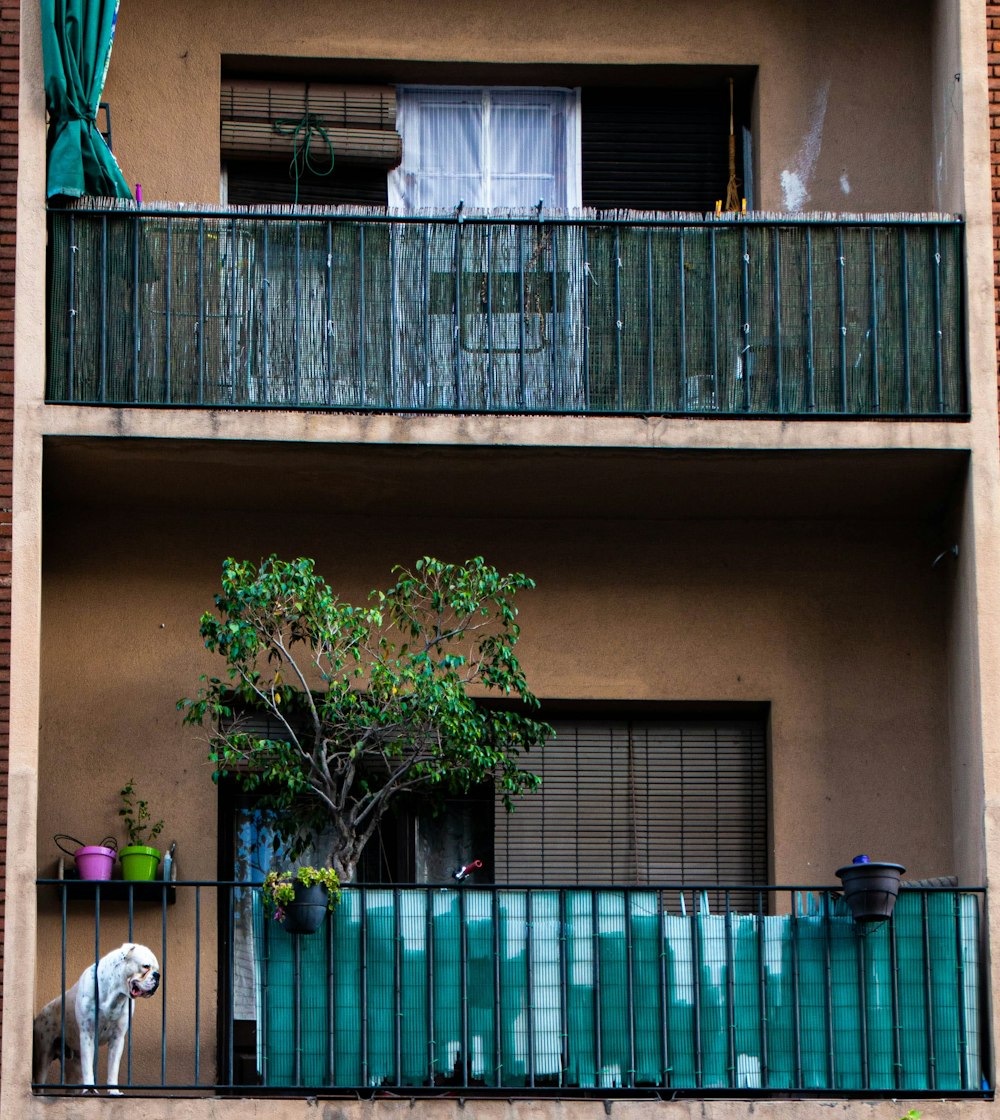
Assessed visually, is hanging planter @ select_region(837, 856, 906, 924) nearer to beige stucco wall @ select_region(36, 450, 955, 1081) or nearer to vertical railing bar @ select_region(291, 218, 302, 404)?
beige stucco wall @ select_region(36, 450, 955, 1081)

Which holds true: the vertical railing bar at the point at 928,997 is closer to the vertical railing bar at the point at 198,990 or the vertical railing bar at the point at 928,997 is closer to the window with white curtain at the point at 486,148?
the vertical railing bar at the point at 198,990

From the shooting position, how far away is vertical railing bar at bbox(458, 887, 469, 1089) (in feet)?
43.8

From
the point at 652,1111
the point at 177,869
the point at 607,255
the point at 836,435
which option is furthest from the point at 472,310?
the point at 652,1111

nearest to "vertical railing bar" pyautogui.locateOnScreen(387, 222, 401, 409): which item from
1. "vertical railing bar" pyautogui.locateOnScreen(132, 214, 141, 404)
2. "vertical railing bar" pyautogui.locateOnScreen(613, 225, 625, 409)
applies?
"vertical railing bar" pyautogui.locateOnScreen(613, 225, 625, 409)

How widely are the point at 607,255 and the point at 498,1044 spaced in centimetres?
464

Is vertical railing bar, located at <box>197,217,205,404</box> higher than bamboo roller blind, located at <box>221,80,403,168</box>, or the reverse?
bamboo roller blind, located at <box>221,80,403,168</box>

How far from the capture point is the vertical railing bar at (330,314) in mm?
14375

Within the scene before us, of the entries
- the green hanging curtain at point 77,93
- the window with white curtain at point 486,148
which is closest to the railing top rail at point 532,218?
the green hanging curtain at point 77,93

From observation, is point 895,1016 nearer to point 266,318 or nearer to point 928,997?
point 928,997

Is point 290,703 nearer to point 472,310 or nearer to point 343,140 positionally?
point 472,310

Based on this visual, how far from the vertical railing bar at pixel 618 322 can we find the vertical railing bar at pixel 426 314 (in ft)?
3.60

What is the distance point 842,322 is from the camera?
14.6 metres

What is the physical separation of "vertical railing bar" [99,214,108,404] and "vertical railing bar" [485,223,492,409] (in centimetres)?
220

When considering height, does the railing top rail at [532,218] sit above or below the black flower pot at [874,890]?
above
